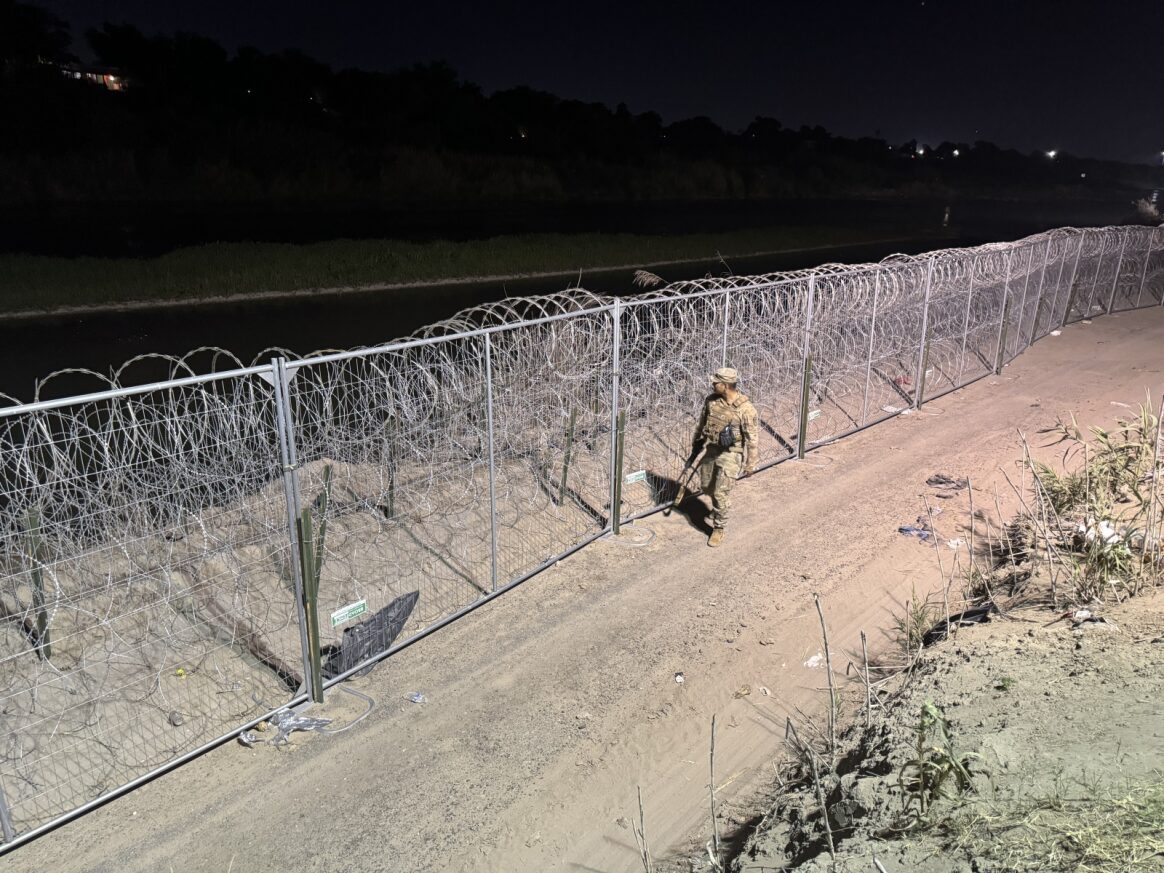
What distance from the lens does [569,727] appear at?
16.9ft

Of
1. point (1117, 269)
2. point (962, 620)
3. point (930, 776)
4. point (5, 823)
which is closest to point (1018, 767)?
point (930, 776)

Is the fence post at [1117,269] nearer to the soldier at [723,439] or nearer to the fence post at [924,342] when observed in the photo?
the fence post at [924,342]

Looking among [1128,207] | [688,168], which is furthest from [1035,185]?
[688,168]

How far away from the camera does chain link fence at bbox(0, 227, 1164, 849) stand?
4922mm

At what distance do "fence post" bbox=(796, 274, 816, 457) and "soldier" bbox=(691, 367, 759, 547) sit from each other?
217 cm

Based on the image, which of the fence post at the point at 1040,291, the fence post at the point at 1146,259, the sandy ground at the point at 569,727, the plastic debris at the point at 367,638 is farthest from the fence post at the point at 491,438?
the fence post at the point at 1146,259

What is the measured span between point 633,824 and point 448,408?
12.2ft

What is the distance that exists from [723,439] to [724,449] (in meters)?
0.13

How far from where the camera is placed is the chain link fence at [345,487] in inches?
194

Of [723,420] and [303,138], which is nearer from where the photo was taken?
[723,420]

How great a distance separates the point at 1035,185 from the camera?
97688 mm

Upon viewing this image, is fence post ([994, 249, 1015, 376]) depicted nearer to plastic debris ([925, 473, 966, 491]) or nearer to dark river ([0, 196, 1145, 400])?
plastic debris ([925, 473, 966, 491])

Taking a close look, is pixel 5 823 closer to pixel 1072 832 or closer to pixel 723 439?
pixel 1072 832

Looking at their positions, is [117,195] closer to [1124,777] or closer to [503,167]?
[503,167]
